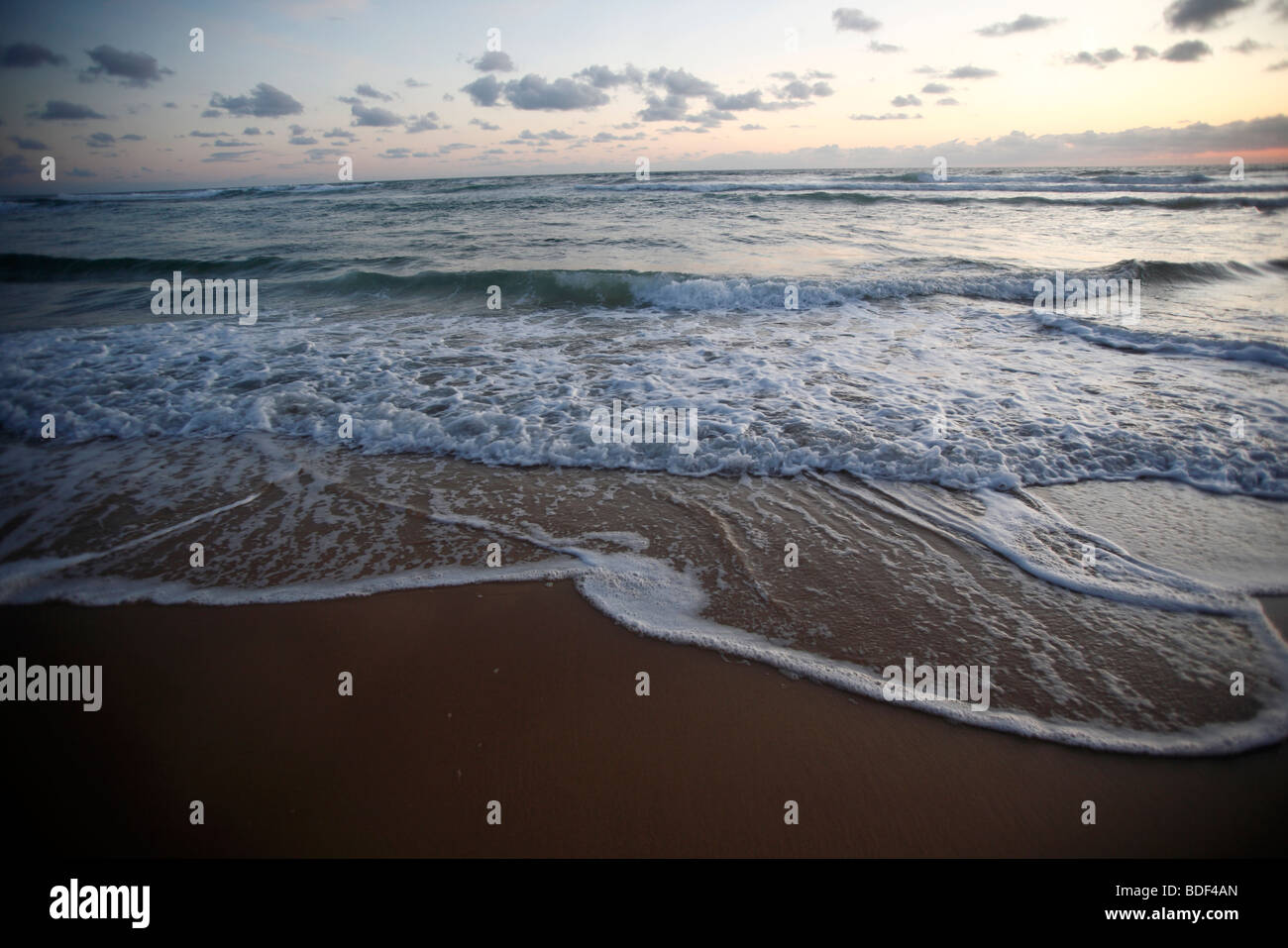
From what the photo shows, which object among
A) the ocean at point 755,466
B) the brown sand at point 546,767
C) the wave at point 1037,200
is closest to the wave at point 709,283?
the ocean at point 755,466

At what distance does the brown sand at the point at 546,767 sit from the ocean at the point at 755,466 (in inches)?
9.5

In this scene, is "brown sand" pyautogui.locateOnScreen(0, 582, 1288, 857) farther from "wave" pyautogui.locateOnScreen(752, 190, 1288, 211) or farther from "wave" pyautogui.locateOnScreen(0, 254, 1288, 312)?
"wave" pyautogui.locateOnScreen(752, 190, 1288, 211)

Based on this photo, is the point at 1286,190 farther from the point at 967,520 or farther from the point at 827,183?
the point at 967,520

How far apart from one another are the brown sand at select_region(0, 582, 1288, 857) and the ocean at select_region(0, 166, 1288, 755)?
24cm

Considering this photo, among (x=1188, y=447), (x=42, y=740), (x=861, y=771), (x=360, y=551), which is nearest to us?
(x=861, y=771)

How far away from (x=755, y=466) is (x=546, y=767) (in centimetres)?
323

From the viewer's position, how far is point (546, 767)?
8.73ft

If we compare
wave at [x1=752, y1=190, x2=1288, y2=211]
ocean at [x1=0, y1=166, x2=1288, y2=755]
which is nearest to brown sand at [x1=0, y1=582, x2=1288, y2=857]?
ocean at [x1=0, y1=166, x2=1288, y2=755]

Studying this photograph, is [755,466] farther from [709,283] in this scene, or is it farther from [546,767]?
[709,283]

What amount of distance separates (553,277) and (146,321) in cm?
737

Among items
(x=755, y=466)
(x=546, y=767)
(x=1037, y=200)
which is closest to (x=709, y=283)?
(x=755, y=466)

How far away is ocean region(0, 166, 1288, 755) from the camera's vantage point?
133 inches
